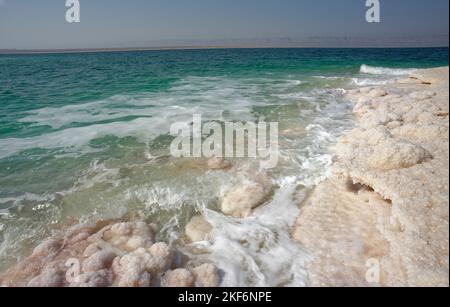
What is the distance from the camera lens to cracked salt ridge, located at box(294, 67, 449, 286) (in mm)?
3521

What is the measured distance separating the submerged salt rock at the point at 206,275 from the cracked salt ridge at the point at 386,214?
1255mm

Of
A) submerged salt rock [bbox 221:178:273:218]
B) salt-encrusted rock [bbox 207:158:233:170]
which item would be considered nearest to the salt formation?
submerged salt rock [bbox 221:178:273:218]

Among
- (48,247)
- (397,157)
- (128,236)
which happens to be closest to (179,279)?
(128,236)

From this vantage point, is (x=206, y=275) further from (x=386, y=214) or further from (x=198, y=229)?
(x=386, y=214)

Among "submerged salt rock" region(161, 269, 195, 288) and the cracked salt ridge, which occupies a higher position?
the cracked salt ridge

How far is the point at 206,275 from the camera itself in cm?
379

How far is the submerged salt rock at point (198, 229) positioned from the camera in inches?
188

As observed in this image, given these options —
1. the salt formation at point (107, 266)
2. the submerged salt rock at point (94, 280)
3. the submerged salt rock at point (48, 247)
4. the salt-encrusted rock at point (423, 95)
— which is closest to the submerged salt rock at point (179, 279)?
the salt formation at point (107, 266)

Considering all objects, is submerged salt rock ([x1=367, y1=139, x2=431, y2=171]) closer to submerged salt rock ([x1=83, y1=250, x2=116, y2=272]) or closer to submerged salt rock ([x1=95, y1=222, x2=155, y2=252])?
submerged salt rock ([x1=95, y1=222, x2=155, y2=252])

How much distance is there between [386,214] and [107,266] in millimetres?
4267

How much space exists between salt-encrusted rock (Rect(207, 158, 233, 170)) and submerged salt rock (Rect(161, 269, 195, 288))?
351 centimetres

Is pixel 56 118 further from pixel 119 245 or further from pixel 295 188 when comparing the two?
pixel 295 188

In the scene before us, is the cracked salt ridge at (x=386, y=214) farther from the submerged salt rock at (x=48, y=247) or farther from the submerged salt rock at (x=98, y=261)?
the submerged salt rock at (x=48, y=247)
